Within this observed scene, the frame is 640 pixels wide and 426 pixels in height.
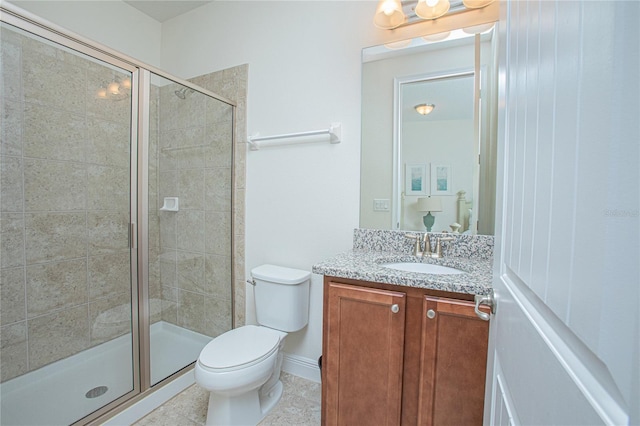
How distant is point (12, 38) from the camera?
4.32 ft

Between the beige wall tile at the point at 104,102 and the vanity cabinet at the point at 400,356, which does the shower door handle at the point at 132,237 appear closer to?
the beige wall tile at the point at 104,102

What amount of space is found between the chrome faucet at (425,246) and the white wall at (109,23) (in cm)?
247

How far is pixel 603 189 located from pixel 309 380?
6.45ft

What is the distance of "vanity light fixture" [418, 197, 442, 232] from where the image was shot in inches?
59.0

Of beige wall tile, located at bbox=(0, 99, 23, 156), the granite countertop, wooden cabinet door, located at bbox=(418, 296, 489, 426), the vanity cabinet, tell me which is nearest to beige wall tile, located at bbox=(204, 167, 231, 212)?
beige wall tile, located at bbox=(0, 99, 23, 156)

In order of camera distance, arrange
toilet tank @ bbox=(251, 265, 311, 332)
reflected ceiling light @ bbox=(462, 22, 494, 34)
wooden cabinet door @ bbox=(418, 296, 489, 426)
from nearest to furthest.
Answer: wooden cabinet door @ bbox=(418, 296, 489, 426)
reflected ceiling light @ bbox=(462, 22, 494, 34)
toilet tank @ bbox=(251, 265, 311, 332)

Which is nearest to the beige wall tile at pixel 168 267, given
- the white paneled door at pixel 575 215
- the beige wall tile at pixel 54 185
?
the beige wall tile at pixel 54 185

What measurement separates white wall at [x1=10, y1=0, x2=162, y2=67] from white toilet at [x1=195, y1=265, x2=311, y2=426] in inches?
82.0

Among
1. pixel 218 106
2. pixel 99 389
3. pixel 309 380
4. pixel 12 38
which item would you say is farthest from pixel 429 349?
pixel 12 38

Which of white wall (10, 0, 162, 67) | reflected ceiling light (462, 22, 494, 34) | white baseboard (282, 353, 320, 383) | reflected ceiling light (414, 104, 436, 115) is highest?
white wall (10, 0, 162, 67)

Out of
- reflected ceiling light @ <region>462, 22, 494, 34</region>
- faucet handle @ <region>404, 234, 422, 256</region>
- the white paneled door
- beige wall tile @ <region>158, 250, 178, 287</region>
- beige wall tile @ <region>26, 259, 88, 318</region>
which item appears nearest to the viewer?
the white paneled door

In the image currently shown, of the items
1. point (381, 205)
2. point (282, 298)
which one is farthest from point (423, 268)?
point (282, 298)

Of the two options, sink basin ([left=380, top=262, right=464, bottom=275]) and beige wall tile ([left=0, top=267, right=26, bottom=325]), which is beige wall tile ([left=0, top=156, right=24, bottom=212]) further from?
sink basin ([left=380, top=262, right=464, bottom=275])

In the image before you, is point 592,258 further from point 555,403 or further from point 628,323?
point 555,403
